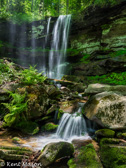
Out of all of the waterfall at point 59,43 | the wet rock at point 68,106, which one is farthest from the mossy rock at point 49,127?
the waterfall at point 59,43

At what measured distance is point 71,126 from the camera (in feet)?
15.8

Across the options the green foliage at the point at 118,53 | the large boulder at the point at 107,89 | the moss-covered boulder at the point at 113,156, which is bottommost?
the moss-covered boulder at the point at 113,156

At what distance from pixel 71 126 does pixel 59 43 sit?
14009mm

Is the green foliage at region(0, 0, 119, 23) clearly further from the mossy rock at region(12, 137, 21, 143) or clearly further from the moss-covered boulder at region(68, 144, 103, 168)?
the mossy rock at region(12, 137, 21, 143)

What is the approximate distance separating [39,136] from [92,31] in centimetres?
1371

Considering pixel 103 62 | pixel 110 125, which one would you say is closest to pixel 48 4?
pixel 103 62

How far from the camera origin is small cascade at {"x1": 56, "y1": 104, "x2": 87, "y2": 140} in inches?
179

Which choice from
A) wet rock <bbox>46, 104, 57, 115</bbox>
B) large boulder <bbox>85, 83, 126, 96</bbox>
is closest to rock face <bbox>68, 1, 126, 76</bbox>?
large boulder <bbox>85, 83, 126, 96</bbox>

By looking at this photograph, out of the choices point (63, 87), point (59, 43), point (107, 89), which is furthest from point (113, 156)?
point (59, 43)

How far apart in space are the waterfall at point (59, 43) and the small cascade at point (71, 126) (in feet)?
34.4

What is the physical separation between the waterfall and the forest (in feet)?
0.41

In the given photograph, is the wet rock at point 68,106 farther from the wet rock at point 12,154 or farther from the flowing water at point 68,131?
the wet rock at point 12,154

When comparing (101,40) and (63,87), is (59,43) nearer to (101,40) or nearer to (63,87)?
(101,40)

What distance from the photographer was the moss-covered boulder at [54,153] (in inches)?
102
